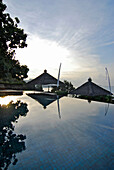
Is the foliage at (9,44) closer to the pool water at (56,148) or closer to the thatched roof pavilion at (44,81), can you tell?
the thatched roof pavilion at (44,81)

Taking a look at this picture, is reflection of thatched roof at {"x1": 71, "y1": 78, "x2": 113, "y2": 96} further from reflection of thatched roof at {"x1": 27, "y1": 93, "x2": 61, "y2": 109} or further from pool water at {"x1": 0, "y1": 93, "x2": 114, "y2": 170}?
pool water at {"x1": 0, "y1": 93, "x2": 114, "y2": 170}

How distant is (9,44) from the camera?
15031 mm

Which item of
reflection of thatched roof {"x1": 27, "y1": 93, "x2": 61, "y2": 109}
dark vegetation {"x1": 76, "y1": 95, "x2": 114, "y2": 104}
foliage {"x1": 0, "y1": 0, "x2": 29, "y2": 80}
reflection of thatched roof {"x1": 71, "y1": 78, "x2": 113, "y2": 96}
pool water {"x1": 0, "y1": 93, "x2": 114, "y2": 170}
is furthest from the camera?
reflection of thatched roof {"x1": 71, "y1": 78, "x2": 113, "y2": 96}

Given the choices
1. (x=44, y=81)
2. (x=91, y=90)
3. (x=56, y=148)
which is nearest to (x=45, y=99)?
(x=44, y=81)

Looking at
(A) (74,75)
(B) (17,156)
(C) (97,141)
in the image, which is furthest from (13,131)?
(A) (74,75)

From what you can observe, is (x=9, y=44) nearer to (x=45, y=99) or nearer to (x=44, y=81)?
(x=44, y=81)

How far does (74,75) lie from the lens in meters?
30.8

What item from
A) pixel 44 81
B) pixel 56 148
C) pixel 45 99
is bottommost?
pixel 56 148

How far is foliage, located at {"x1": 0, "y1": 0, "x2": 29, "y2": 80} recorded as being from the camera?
13430 millimetres

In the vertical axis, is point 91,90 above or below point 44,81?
below

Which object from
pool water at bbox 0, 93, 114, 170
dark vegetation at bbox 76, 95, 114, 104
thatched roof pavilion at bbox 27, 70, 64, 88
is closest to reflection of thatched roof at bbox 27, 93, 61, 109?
thatched roof pavilion at bbox 27, 70, 64, 88

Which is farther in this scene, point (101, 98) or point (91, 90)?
point (91, 90)

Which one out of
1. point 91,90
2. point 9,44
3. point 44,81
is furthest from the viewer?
point 44,81

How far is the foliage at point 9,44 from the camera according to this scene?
529 inches
